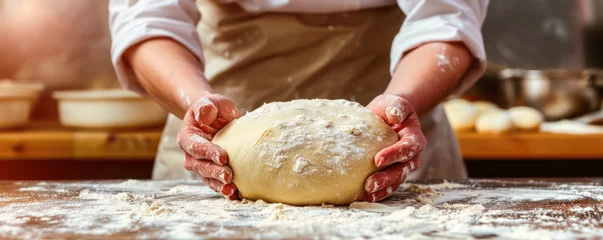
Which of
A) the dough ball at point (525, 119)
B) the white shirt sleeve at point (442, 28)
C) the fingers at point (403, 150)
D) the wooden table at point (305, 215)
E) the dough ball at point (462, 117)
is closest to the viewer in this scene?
the wooden table at point (305, 215)

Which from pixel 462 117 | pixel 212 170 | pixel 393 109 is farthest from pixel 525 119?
pixel 212 170

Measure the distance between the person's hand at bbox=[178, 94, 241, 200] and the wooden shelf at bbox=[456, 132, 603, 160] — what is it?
1.39m

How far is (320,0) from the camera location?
1.70m

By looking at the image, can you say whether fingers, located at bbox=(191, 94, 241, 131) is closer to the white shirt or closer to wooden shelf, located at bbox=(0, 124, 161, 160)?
the white shirt

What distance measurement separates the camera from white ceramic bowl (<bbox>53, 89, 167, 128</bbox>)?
269 centimetres

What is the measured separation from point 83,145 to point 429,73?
5.48 ft

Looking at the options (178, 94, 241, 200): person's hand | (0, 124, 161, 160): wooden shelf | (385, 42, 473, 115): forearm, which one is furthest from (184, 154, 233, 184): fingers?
(0, 124, 161, 160): wooden shelf

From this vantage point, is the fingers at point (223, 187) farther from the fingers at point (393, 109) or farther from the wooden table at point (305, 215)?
the fingers at point (393, 109)

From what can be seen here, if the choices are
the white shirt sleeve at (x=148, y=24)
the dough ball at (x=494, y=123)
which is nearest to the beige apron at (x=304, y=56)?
the white shirt sleeve at (x=148, y=24)

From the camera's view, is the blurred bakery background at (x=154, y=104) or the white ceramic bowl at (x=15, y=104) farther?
the white ceramic bowl at (x=15, y=104)

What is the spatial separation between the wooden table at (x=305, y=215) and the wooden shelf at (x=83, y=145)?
120 cm

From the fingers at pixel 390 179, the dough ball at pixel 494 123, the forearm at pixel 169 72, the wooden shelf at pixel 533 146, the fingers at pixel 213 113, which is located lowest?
the wooden shelf at pixel 533 146

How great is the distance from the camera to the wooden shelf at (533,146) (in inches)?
96.0

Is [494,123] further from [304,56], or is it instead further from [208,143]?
[208,143]
